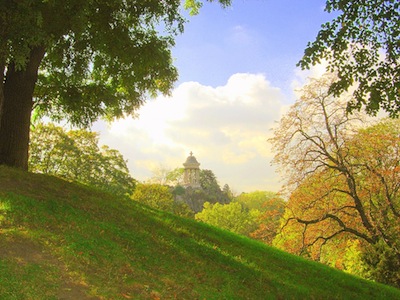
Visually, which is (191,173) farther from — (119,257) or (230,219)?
(119,257)

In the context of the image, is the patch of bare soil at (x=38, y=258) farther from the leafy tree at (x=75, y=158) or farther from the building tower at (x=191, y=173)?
the building tower at (x=191, y=173)

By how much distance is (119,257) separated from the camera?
870 cm

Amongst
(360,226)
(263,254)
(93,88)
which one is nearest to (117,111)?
(93,88)

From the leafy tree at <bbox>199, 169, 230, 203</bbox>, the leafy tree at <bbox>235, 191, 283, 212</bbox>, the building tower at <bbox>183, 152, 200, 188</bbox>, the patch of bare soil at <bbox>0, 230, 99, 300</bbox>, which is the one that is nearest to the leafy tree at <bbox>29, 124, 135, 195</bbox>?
the patch of bare soil at <bbox>0, 230, 99, 300</bbox>

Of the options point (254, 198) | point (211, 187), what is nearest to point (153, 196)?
point (211, 187)

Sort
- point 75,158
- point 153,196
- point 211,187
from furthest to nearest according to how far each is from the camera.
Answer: point 211,187 → point 153,196 → point 75,158

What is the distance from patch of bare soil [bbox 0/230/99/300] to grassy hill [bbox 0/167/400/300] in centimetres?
2

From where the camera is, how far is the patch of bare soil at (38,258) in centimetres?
686

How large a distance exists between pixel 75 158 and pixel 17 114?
83.1 ft

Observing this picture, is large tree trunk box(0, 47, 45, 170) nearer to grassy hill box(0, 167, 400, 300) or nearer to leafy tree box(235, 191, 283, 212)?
grassy hill box(0, 167, 400, 300)

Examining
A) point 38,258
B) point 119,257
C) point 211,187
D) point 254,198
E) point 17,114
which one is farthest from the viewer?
point 254,198

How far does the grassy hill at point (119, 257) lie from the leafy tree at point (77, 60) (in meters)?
3.09

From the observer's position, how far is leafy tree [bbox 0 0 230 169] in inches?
429

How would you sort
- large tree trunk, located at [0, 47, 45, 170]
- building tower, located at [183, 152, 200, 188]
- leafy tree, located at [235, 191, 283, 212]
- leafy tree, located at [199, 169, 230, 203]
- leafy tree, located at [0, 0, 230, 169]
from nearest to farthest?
leafy tree, located at [0, 0, 230, 169] < large tree trunk, located at [0, 47, 45, 170] < leafy tree, located at [199, 169, 230, 203] < building tower, located at [183, 152, 200, 188] < leafy tree, located at [235, 191, 283, 212]
